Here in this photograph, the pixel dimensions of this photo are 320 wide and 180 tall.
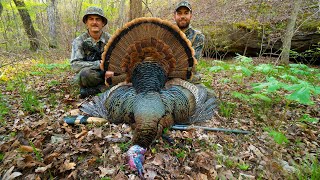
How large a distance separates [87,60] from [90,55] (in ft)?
0.43

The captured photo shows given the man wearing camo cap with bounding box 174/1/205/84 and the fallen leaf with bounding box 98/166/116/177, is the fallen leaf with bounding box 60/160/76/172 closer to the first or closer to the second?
the fallen leaf with bounding box 98/166/116/177

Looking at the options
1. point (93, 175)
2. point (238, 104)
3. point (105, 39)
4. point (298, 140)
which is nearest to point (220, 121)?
point (238, 104)

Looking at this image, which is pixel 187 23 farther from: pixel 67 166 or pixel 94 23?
pixel 67 166

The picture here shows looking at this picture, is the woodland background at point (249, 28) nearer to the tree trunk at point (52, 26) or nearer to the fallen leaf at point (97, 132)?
the tree trunk at point (52, 26)

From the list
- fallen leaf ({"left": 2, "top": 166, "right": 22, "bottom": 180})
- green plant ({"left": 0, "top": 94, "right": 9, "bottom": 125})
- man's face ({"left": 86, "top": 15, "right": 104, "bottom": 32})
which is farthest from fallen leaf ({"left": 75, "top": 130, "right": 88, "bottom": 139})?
man's face ({"left": 86, "top": 15, "right": 104, "bottom": 32})

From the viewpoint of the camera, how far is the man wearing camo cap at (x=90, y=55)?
4574 mm

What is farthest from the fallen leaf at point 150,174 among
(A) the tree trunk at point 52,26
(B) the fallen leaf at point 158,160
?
(A) the tree trunk at point 52,26

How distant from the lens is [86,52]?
4922 millimetres

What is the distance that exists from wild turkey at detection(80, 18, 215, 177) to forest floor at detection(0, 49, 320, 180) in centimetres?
30

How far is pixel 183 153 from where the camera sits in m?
2.77

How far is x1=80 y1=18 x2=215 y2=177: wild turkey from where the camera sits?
3057mm

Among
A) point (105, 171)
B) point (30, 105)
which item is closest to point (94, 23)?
point (30, 105)

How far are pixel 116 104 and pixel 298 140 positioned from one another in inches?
102

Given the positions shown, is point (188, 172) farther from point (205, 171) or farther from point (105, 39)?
point (105, 39)
